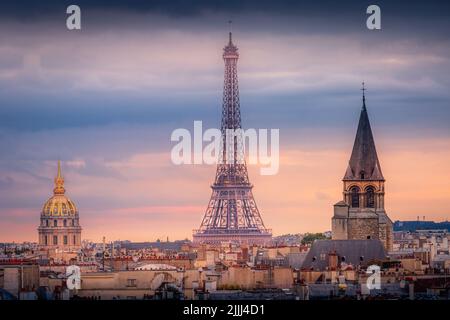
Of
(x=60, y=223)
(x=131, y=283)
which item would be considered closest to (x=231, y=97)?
(x=60, y=223)

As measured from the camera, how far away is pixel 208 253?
301 ft

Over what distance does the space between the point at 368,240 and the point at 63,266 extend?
32.7 feet

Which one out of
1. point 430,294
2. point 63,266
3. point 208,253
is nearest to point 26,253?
point 208,253

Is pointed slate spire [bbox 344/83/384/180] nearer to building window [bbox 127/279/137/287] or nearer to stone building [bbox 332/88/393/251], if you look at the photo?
stone building [bbox 332/88/393/251]

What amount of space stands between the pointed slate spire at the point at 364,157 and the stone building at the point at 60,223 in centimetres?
5420

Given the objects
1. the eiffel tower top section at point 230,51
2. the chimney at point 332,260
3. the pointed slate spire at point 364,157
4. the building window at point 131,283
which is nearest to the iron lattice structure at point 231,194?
the eiffel tower top section at point 230,51

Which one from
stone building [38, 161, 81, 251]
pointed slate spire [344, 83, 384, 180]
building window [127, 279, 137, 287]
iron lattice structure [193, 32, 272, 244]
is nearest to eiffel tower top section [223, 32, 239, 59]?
iron lattice structure [193, 32, 272, 244]

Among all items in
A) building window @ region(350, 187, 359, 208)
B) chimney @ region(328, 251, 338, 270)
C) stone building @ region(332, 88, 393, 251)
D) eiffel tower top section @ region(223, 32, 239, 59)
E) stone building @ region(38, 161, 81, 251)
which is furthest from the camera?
stone building @ region(38, 161, 81, 251)

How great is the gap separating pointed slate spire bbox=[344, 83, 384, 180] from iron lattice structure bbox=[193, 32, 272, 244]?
667 inches

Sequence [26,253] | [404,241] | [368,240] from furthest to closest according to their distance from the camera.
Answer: [404,241] < [26,253] < [368,240]

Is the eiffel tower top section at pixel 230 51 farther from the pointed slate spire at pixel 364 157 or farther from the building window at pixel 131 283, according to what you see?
the building window at pixel 131 283

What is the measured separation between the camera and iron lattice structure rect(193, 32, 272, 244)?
115m

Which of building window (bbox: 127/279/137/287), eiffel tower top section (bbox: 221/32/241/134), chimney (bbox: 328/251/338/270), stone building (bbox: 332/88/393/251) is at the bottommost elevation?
building window (bbox: 127/279/137/287)
